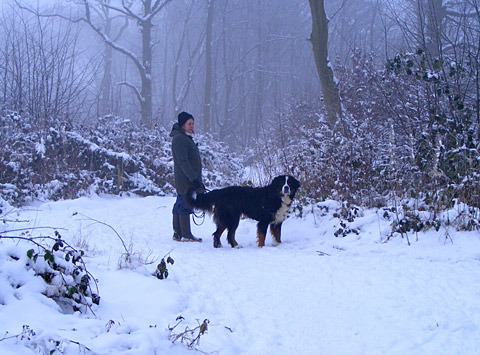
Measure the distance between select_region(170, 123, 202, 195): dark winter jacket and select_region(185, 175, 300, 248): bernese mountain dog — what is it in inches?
12.5

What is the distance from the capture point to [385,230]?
20.8 ft

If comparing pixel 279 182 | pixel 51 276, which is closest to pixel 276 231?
pixel 279 182

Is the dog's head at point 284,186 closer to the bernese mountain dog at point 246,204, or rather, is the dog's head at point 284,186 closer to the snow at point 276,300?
the bernese mountain dog at point 246,204

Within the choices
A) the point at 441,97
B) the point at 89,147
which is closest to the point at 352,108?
the point at 441,97

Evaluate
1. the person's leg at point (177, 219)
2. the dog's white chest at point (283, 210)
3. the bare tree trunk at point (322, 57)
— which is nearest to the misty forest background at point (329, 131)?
the bare tree trunk at point (322, 57)

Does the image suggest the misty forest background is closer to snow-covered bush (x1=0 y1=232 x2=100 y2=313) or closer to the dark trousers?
the dark trousers

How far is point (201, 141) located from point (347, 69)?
631 cm

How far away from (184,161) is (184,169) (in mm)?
133

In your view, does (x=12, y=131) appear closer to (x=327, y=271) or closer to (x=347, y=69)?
(x=347, y=69)

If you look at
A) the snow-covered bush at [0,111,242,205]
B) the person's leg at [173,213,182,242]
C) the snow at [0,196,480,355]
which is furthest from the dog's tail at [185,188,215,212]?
the snow-covered bush at [0,111,242,205]

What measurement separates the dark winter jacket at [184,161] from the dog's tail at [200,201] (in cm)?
28

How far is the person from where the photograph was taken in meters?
7.34

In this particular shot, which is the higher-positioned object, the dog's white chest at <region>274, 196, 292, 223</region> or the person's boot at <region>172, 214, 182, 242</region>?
the dog's white chest at <region>274, 196, 292, 223</region>

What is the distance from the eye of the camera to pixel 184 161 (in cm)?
733
